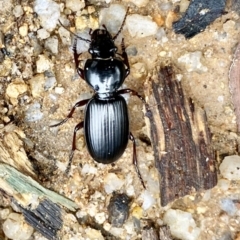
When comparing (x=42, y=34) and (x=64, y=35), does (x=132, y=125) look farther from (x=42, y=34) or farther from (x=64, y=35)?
(x=42, y=34)

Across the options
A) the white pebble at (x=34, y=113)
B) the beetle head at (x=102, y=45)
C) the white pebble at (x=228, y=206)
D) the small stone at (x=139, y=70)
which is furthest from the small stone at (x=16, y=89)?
the white pebble at (x=228, y=206)

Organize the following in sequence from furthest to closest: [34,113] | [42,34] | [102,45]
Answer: [34,113] < [42,34] < [102,45]

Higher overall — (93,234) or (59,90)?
(59,90)

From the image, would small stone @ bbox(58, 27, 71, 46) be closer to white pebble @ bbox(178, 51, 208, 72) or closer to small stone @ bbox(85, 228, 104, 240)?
white pebble @ bbox(178, 51, 208, 72)

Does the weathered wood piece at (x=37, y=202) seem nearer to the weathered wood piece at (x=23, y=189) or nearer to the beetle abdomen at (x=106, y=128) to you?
the weathered wood piece at (x=23, y=189)

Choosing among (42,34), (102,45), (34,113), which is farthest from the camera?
(34,113)

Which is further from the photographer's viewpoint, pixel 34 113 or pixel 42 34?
pixel 34 113

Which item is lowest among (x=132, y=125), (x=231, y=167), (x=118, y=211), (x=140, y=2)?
(x=118, y=211)

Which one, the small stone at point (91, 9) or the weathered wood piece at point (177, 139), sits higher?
the small stone at point (91, 9)

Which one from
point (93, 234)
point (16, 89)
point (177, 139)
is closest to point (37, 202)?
point (93, 234)
